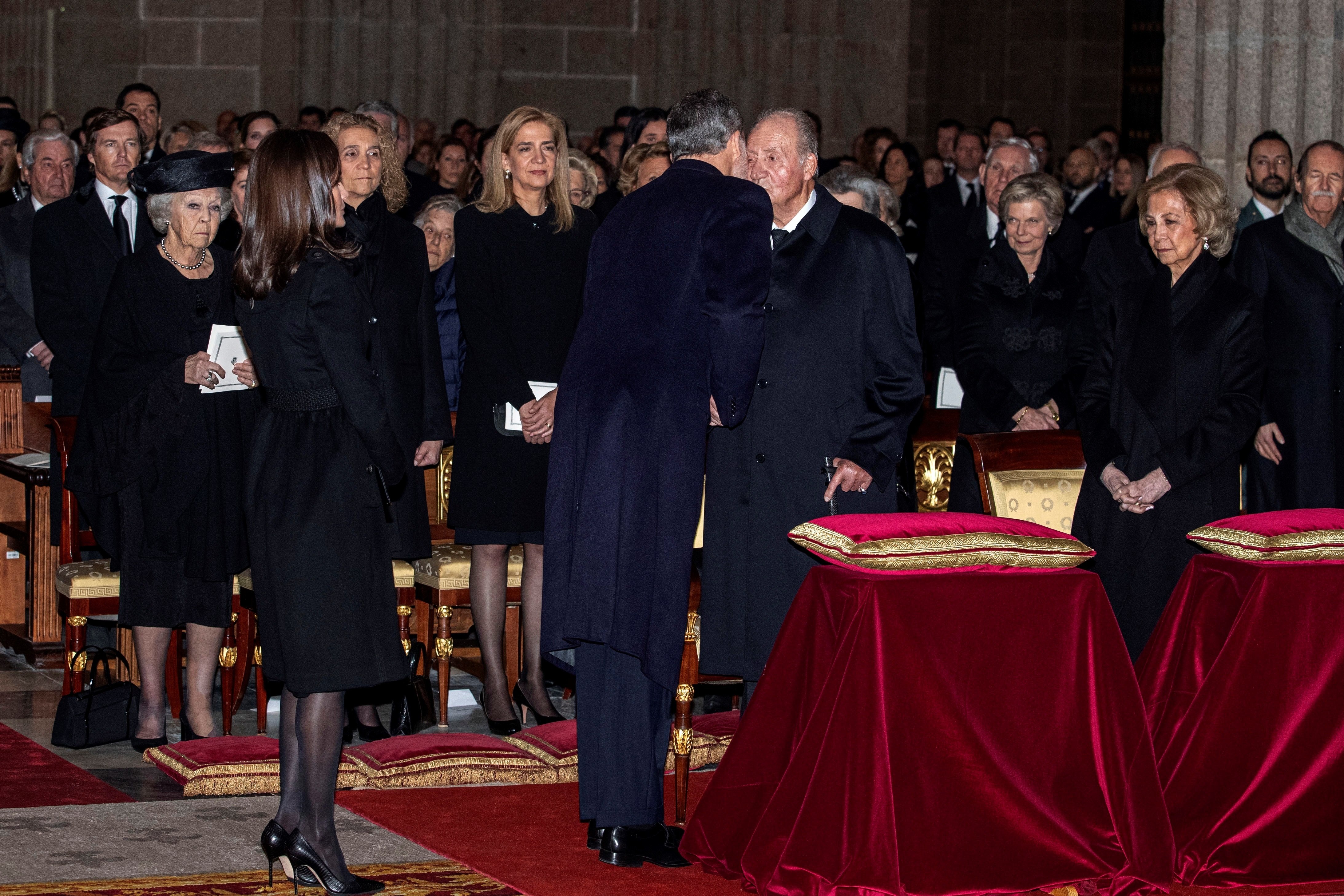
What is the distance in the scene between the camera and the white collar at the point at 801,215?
494 centimetres

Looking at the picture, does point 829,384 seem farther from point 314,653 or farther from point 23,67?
point 23,67

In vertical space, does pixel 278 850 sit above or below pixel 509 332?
below

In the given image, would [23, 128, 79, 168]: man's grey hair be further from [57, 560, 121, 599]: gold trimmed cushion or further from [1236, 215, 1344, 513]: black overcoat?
[1236, 215, 1344, 513]: black overcoat

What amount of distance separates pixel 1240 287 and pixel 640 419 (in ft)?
6.17

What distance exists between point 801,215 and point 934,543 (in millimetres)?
1118

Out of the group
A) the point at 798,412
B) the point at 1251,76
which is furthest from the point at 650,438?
the point at 1251,76

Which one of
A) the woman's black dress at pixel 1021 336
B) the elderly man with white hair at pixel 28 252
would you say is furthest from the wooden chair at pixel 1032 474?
the elderly man with white hair at pixel 28 252

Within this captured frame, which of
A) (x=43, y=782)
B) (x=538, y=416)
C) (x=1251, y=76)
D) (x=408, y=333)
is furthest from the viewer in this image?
(x=1251, y=76)

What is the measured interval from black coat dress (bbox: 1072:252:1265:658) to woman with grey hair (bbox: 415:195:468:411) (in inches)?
104

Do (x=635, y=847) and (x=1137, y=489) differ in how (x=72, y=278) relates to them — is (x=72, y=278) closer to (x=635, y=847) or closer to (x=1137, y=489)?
(x=635, y=847)

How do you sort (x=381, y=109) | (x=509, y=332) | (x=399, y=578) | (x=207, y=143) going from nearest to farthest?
(x=509, y=332)
(x=399, y=578)
(x=207, y=143)
(x=381, y=109)

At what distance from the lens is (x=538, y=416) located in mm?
5773

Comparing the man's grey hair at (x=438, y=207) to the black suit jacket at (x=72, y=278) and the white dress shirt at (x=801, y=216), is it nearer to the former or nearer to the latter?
the black suit jacket at (x=72, y=278)

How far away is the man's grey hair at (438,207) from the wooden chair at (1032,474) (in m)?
2.60
